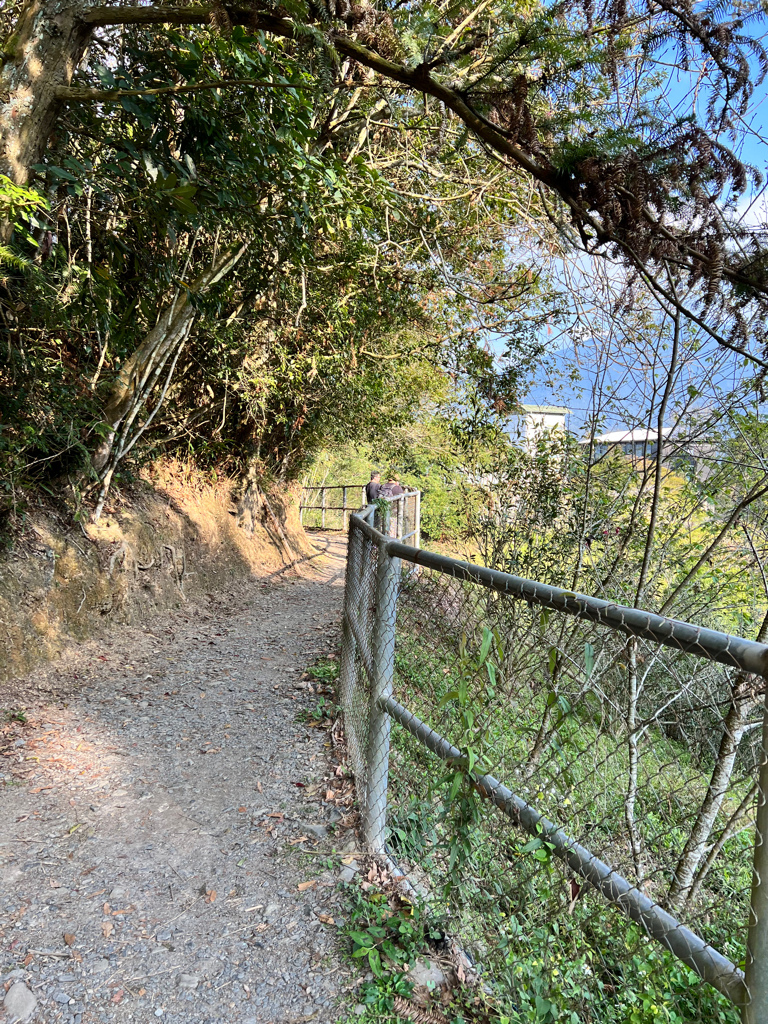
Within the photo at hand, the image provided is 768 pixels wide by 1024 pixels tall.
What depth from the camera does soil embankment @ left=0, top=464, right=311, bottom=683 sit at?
4.98 m

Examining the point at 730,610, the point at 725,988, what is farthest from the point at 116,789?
the point at 730,610

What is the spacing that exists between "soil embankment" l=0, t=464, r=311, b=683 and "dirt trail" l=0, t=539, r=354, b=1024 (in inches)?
16.3

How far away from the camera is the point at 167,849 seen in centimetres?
279

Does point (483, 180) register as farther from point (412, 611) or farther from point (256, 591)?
point (256, 591)

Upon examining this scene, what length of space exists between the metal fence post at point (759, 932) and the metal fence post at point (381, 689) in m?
1.58

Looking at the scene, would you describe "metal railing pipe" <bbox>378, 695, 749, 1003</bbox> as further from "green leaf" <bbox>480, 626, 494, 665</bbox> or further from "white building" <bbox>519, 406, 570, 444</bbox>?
"white building" <bbox>519, 406, 570, 444</bbox>

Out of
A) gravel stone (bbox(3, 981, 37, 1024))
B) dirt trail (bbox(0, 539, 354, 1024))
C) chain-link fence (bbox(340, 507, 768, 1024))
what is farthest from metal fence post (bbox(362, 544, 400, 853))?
gravel stone (bbox(3, 981, 37, 1024))

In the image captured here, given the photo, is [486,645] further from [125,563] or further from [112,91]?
[125,563]

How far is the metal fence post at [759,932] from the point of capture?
0.95 m

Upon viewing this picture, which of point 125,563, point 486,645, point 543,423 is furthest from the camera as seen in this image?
point 125,563

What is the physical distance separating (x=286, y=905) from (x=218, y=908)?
0.92 feet

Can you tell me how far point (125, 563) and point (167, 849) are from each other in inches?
172

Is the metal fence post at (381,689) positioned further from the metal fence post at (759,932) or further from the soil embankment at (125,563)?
the soil embankment at (125,563)

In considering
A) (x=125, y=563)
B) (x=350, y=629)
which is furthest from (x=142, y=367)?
(x=350, y=629)
